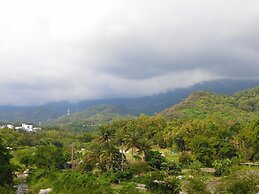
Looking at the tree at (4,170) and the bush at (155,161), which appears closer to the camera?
the tree at (4,170)

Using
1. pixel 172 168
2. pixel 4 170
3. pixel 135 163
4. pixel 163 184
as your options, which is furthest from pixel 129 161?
pixel 4 170

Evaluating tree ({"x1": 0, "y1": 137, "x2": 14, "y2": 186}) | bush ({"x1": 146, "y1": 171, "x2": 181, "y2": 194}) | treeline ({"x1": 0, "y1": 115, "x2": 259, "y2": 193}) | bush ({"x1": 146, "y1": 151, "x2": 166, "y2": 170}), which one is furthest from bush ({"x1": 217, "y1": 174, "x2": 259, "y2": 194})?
bush ({"x1": 146, "y1": 151, "x2": 166, "y2": 170})

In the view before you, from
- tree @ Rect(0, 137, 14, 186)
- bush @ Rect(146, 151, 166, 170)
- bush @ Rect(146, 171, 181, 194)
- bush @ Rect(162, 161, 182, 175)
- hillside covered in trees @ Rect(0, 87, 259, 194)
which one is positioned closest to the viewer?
tree @ Rect(0, 137, 14, 186)

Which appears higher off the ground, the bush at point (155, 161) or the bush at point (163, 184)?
the bush at point (163, 184)

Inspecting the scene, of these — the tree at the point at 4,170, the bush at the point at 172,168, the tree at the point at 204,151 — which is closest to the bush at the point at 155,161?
the bush at the point at 172,168

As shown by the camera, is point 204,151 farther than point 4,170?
Yes

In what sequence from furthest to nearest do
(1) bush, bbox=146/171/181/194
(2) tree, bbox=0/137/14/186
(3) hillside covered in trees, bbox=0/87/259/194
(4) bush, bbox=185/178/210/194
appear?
(3) hillside covered in trees, bbox=0/87/259/194 → (1) bush, bbox=146/171/181/194 → (2) tree, bbox=0/137/14/186 → (4) bush, bbox=185/178/210/194

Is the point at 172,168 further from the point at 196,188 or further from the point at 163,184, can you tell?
the point at 196,188

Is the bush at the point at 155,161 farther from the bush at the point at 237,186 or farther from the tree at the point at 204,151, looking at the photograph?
the bush at the point at 237,186

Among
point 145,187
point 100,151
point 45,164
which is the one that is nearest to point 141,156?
point 100,151

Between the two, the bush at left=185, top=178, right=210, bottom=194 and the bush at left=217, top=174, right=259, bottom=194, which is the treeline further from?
the bush at left=217, top=174, right=259, bottom=194

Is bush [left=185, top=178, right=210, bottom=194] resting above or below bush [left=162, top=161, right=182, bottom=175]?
above

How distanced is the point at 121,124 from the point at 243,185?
121 metres

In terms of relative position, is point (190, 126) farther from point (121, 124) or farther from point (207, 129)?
point (121, 124)
